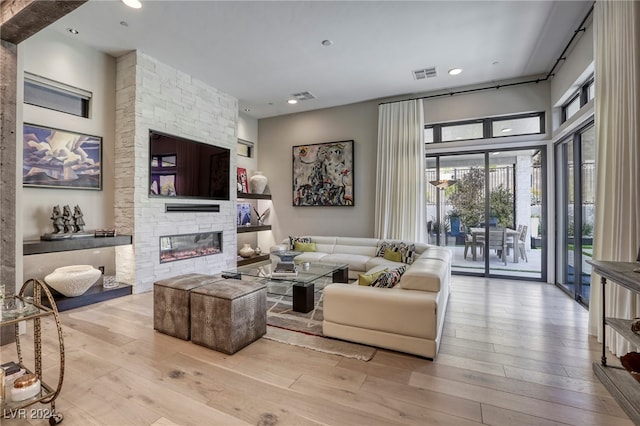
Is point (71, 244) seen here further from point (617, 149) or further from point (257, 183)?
point (617, 149)

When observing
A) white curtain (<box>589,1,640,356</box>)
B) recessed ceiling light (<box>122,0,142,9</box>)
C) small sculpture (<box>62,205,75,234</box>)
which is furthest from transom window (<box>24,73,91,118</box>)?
white curtain (<box>589,1,640,356</box>)

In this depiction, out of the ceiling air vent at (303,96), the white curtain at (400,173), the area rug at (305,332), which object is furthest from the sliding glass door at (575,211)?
the ceiling air vent at (303,96)

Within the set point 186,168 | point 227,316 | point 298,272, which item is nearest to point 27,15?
point 186,168

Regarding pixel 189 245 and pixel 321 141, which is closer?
pixel 189 245

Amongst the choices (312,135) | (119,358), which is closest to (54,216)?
(119,358)

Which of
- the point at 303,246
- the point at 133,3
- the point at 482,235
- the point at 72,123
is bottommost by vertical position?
the point at 303,246

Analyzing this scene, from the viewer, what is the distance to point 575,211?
403cm

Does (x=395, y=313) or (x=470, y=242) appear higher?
(x=470, y=242)

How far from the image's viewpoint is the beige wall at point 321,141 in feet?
19.7

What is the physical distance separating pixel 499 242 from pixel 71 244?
21.0 feet

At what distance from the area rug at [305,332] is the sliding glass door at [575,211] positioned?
299 centimetres

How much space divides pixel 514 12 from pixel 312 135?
4023 mm

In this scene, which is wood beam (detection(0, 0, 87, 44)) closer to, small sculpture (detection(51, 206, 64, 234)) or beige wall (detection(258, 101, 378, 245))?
small sculpture (detection(51, 206, 64, 234))

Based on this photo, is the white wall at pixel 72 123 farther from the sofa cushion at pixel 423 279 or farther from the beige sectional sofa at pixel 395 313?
the sofa cushion at pixel 423 279
